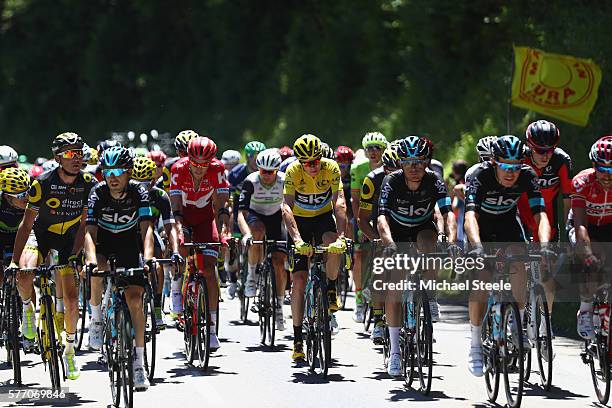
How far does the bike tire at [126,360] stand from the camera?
9914mm

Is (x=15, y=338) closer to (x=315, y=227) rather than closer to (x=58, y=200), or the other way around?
(x=58, y=200)

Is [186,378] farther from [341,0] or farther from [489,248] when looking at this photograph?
[341,0]

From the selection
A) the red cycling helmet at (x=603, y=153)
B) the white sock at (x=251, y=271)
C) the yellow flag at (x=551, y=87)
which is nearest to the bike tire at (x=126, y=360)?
Result: the red cycling helmet at (x=603, y=153)

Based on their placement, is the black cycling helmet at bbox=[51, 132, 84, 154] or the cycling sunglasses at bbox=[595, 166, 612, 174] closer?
the cycling sunglasses at bbox=[595, 166, 612, 174]

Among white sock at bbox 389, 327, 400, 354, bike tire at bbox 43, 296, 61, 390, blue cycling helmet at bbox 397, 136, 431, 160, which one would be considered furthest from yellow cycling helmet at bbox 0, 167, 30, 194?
white sock at bbox 389, 327, 400, 354

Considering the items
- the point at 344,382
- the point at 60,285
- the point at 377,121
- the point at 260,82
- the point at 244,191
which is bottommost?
the point at 344,382

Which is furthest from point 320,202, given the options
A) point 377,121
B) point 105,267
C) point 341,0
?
point 341,0

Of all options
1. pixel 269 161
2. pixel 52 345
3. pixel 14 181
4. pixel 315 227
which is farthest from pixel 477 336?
pixel 269 161

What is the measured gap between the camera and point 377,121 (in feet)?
114

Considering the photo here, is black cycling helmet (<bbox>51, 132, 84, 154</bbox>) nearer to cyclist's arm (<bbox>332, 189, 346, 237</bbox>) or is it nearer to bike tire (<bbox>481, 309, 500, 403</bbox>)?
cyclist's arm (<bbox>332, 189, 346, 237</bbox>)

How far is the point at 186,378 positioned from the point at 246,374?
1.78 ft

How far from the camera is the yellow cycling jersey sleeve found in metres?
12.8

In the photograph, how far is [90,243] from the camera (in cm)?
1052

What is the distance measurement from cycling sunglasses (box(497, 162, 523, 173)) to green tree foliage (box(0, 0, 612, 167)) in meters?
8.31
